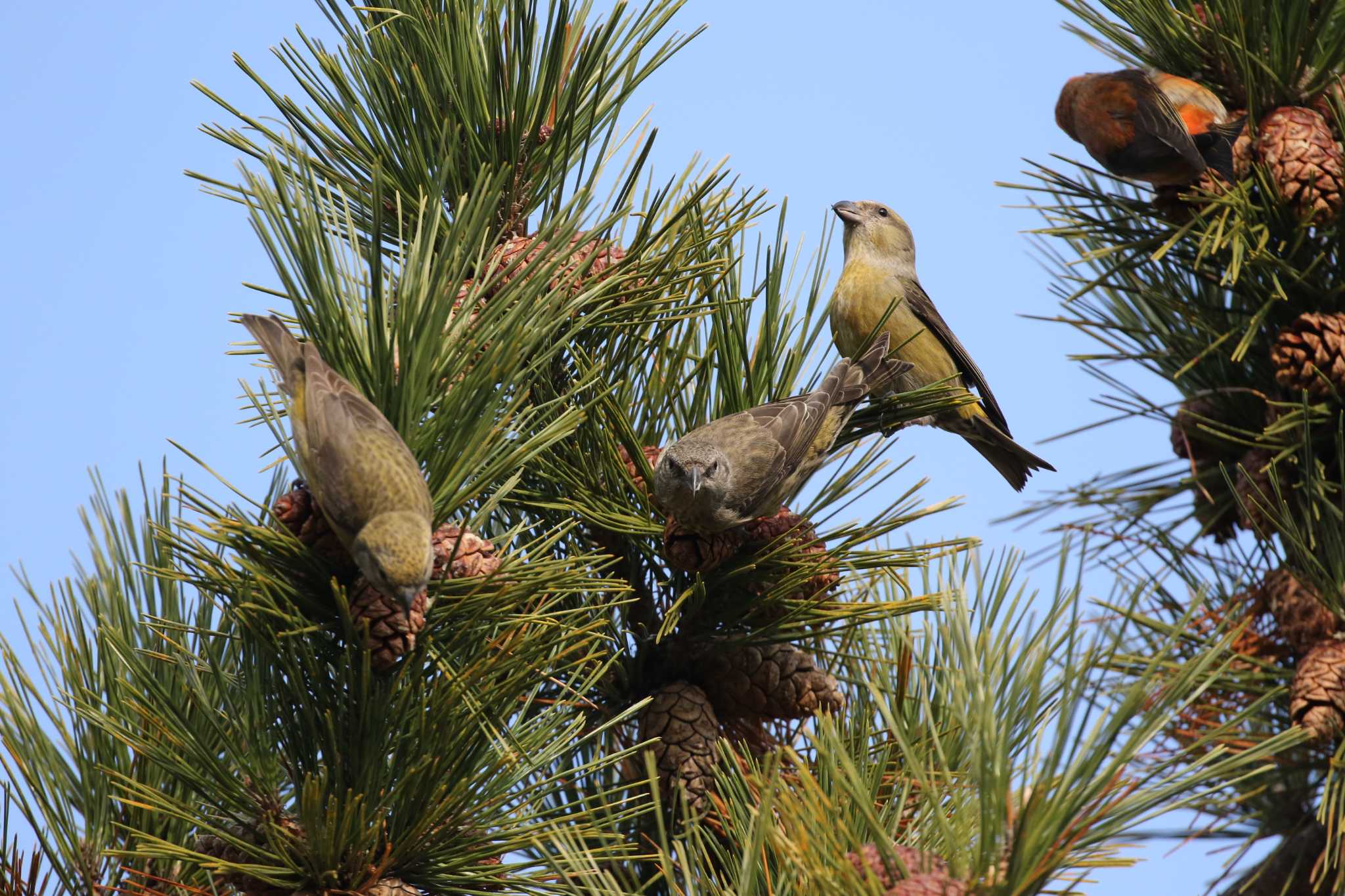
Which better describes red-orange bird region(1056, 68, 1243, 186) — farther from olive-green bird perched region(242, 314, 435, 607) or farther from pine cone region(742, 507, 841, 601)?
olive-green bird perched region(242, 314, 435, 607)

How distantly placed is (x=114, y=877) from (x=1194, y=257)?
3375 millimetres

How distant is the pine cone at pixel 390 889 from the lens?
2414 millimetres

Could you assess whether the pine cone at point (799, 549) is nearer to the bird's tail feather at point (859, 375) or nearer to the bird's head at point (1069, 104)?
the bird's tail feather at point (859, 375)

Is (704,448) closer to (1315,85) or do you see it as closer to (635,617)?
(635,617)

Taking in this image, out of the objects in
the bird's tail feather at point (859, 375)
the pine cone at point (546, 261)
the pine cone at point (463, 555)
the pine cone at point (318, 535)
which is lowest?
the pine cone at point (463, 555)

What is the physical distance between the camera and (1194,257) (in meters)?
3.86

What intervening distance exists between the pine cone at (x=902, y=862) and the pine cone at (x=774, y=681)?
3.18ft

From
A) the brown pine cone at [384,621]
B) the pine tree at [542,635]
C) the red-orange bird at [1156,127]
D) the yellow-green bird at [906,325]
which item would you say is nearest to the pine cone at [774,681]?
the pine tree at [542,635]

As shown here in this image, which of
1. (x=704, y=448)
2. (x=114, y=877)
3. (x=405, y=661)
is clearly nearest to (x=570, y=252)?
(x=704, y=448)

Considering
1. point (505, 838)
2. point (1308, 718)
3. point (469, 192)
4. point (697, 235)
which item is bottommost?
point (1308, 718)

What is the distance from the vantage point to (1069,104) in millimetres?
3883

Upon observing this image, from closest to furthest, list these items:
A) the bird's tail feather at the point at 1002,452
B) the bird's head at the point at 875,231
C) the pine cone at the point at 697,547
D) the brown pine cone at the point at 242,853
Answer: the brown pine cone at the point at 242,853, the pine cone at the point at 697,547, the bird's tail feather at the point at 1002,452, the bird's head at the point at 875,231

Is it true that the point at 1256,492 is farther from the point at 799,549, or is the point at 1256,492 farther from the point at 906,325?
the point at 906,325

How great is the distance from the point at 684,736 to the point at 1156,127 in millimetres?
2066
